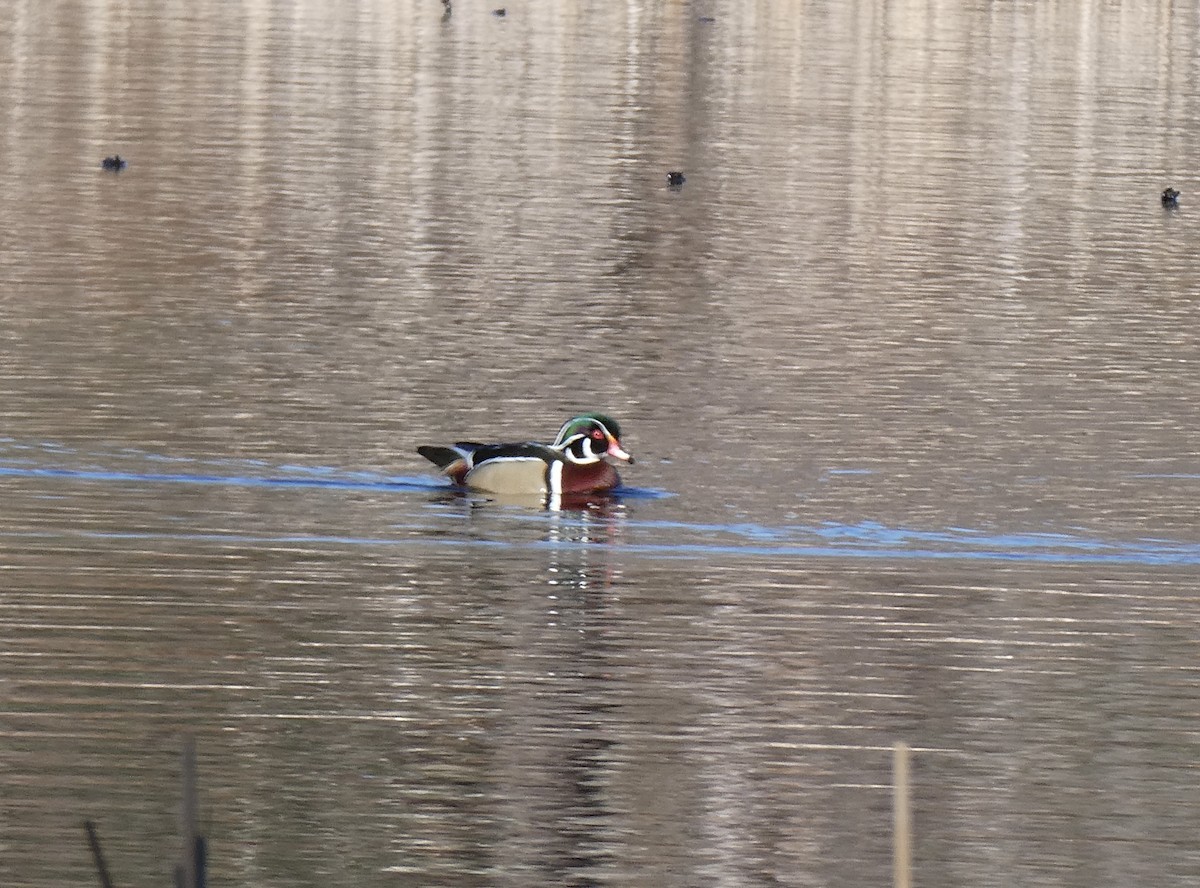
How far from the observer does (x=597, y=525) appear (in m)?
18.3

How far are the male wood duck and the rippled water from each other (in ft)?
0.71

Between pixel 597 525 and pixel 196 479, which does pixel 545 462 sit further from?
pixel 196 479

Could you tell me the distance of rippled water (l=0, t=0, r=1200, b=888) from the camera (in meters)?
11.9

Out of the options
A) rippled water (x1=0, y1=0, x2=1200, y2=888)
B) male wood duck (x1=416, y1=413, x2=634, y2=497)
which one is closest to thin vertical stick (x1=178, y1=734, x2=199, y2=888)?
rippled water (x1=0, y1=0, x2=1200, y2=888)

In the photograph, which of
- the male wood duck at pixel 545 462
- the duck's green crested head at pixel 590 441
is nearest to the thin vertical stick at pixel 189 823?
the male wood duck at pixel 545 462

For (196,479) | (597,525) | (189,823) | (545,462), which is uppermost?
(189,823)

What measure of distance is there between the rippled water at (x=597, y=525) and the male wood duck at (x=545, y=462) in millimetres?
215

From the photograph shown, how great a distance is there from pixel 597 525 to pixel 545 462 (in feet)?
2.91

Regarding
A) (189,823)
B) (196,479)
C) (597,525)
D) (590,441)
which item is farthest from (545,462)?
(189,823)

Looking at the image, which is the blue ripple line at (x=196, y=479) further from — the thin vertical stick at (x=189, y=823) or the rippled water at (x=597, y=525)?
the thin vertical stick at (x=189, y=823)

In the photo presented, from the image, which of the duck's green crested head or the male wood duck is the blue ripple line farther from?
the duck's green crested head

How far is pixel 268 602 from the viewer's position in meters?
15.6

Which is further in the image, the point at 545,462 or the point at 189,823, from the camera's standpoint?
the point at 545,462

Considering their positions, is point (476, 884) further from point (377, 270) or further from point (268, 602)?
point (377, 270)
